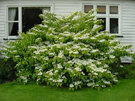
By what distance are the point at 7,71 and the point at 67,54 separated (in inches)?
115

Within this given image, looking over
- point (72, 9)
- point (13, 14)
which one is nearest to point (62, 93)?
point (72, 9)

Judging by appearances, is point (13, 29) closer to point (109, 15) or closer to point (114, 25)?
point (109, 15)

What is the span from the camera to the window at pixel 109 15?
1013 cm

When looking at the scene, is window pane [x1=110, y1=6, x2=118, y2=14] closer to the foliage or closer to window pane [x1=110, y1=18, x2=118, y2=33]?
window pane [x1=110, y1=18, x2=118, y2=33]

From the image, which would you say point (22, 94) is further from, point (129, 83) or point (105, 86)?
point (129, 83)

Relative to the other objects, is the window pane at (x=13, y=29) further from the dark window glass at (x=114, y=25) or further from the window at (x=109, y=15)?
the dark window glass at (x=114, y=25)

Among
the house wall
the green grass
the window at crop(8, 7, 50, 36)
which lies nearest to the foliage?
the green grass

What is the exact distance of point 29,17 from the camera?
10289 millimetres

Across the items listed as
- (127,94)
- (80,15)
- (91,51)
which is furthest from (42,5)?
(127,94)

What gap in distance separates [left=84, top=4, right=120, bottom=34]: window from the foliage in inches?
175

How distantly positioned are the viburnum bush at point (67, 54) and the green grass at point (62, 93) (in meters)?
0.25

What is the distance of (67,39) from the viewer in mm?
6816

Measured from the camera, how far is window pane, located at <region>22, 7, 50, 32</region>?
1026 centimetres

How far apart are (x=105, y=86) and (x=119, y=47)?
151 centimetres
